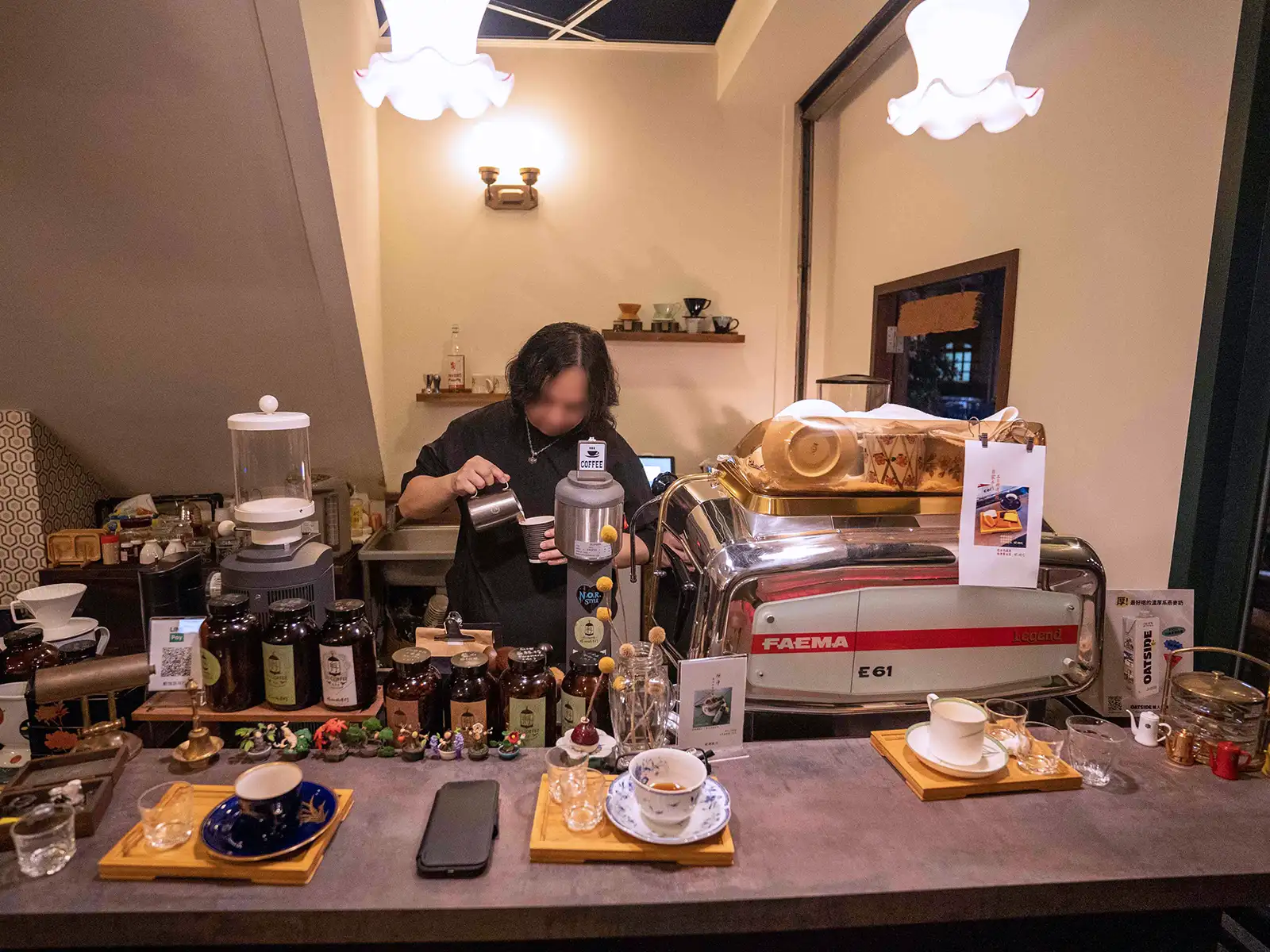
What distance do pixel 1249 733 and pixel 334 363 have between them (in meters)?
3.17

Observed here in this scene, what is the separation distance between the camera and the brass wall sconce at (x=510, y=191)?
3.66m

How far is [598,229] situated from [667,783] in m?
3.28

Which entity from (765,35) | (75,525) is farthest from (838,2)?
(75,525)

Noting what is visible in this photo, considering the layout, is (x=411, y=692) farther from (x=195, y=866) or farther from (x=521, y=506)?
(x=521, y=506)

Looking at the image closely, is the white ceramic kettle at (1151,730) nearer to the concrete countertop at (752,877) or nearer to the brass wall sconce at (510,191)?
the concrete countertop at (752,877)

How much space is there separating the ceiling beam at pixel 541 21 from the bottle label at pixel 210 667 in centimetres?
306

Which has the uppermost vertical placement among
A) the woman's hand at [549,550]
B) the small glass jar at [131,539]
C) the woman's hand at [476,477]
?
the woman's hand at [476,477]

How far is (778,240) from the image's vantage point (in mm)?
3965

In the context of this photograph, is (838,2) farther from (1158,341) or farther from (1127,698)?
(1127,698)

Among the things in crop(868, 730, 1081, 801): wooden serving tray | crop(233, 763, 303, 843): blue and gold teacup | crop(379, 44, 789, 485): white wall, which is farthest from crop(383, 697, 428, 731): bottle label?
crop(379, 44, 789, 485): white wall

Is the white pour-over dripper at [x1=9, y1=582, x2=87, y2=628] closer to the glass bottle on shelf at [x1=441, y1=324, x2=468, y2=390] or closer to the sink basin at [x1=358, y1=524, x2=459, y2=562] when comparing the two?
the sink basin at [x1=358, y1=524, x2=459, y2=562]

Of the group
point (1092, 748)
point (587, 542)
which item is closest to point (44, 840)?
point (587, 542)

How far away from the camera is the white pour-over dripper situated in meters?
1.46

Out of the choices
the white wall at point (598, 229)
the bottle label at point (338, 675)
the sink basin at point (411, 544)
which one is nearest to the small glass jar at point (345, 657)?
the bottle label at point (338, 675)
